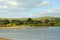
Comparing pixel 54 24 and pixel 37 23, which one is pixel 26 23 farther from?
pixel 54 24

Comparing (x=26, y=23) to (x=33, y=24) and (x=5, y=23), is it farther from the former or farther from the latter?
(x=5, y=23)

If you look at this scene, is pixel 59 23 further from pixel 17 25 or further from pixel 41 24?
pixel 17 25

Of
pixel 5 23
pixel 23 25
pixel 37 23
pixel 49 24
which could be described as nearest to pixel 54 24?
pixel 49 24

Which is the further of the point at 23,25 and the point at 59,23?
the point at 59,23

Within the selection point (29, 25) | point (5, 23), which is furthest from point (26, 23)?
point (5, 23)

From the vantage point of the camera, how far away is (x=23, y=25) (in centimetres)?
14038

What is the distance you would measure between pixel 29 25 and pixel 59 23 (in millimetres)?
25677

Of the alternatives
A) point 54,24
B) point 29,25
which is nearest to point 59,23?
point 54,24

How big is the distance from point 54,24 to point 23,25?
2645 centimetres

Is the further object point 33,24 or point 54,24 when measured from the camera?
point 54,24

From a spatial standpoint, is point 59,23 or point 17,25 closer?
point 17,25

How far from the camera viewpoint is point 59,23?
156 m

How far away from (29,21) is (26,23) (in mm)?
5243

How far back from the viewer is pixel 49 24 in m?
154
